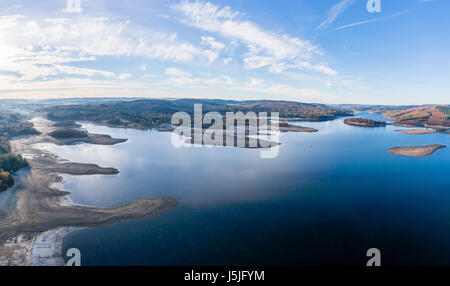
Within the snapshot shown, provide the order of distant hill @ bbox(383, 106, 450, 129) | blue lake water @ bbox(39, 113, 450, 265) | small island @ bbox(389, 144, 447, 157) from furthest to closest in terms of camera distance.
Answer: distant hill @ bbox(383, 106, 450, 129)
small island @ bbox(389, 144, 447, 157)
blue lake water @ bbox(39, 113, 450, 265)

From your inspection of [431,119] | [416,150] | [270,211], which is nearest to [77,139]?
[270,211]

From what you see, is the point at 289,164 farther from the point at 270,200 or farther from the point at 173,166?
the point at 173,166

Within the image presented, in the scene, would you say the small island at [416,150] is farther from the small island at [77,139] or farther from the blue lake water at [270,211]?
the small island at [77,139]

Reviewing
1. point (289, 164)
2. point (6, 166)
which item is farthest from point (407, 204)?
point (6, 166)

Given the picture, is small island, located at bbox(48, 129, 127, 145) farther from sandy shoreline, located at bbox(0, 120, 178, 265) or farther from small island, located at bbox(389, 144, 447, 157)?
small island, located at bbox(389, 144, 447, 157)

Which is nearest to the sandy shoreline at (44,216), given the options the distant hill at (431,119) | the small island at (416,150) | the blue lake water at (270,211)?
the blue lake water at (270,211)

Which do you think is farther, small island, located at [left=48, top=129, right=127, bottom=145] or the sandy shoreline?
small island, located at [left=48, top=129, right=127, bottom=145]

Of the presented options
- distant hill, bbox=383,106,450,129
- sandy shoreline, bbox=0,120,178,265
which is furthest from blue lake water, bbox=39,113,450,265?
distant hill, bbox=383,106,450,129
